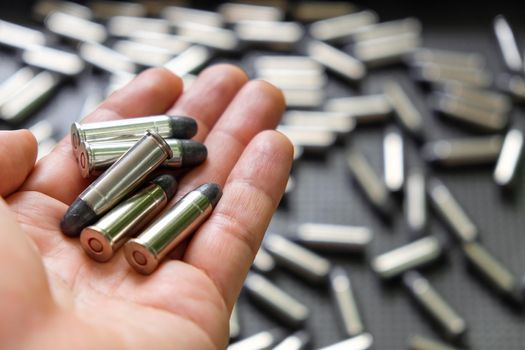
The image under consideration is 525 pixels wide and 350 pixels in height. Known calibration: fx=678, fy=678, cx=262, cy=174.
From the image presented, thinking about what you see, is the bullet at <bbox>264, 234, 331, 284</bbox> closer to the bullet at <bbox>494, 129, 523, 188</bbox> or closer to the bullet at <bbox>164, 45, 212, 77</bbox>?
the bullet at <bbox>494, 129, 523, 188</bbox>

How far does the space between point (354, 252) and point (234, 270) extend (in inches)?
37.8

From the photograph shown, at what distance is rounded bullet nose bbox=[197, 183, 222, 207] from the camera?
4.38ft

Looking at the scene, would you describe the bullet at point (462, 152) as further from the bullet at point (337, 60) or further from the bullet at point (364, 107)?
the bullet at point (337, 60)

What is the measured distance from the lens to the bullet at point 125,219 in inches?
48.5

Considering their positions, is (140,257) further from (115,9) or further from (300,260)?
(115,9)

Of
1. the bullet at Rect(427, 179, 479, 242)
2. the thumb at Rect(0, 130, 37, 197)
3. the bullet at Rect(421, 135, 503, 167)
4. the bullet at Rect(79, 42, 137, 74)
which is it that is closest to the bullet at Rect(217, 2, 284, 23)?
the bullet at Rect(79, 42, 137, 74)

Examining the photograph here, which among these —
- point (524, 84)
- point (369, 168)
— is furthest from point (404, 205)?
point (524, 84)

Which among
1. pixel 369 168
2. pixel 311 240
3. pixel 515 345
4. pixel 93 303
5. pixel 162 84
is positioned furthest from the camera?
pixel 369 168

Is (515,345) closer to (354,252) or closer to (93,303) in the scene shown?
(354,252)

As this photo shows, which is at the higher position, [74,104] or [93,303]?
[93,303]

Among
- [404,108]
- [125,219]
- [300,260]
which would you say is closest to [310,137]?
[404,108]

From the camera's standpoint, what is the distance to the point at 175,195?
4.75 feet

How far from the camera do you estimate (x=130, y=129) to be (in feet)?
4.84

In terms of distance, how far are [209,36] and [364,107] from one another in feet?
2.26
